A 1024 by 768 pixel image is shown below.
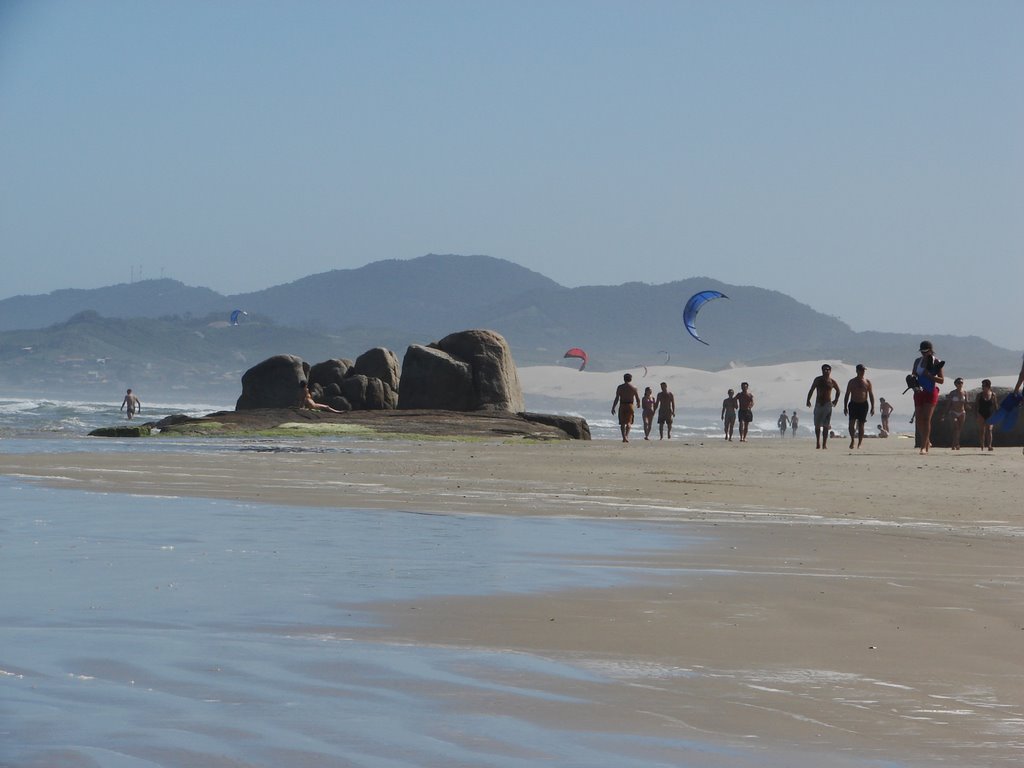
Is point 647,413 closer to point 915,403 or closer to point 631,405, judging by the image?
point 631,405

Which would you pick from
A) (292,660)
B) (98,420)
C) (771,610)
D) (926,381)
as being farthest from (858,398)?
(98,420)

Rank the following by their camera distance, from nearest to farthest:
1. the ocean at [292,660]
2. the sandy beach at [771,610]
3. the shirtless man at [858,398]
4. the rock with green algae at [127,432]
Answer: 1. the ocean at [292,660]
2. the sandy beach at [771,610]
3. the shirtless man at [858,398]
4. the rock with green algae at [127,432]

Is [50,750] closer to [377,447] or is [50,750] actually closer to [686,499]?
[686,499]

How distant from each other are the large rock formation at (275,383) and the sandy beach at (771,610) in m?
19.6

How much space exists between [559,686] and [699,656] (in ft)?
2.53

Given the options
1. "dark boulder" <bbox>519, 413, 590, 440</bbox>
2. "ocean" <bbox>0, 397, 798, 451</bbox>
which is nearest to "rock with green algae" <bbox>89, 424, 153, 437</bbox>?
"ocean" <bbox>0, 397, 798, 451</bbox>

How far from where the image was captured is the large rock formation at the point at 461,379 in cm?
3195

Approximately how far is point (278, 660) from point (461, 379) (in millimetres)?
27087

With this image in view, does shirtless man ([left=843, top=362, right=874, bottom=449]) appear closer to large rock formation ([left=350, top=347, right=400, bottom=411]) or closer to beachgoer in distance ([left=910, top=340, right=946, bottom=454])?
beachgoer in distance ([left=910, top=340, right=946, bottom=454])

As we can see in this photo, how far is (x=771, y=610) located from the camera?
246 inches

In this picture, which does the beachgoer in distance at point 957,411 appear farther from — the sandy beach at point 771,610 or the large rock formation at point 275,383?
the large rock formation at point 275,383

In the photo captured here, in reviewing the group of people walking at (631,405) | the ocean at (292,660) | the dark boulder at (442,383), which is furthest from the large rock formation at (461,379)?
the ocean at (292,660)

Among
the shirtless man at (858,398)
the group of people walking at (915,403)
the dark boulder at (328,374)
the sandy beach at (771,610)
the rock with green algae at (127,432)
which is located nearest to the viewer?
the sandy beach at (771,610)

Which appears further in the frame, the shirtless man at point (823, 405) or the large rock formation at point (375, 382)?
the large rock formation at point (375, 382)
